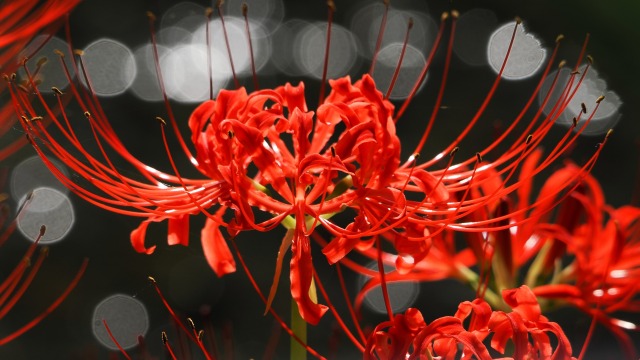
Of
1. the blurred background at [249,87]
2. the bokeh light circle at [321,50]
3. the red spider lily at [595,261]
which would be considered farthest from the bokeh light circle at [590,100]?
the red spider lily at [595,261]

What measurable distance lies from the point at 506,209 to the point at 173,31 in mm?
1911

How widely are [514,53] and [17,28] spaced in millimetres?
1708

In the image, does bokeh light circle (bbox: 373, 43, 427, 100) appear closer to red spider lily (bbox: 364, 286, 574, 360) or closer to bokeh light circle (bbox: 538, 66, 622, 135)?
bokeh light circle (bbox: 538, 66, 622, 135)

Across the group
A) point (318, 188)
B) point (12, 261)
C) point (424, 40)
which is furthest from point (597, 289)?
point (424, 40)

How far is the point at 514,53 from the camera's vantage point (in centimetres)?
232

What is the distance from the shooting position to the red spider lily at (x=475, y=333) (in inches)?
23.2

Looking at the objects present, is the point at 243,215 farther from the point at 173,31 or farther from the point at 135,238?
the point at 173,31

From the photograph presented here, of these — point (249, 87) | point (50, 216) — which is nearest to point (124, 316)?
point (50, 216)

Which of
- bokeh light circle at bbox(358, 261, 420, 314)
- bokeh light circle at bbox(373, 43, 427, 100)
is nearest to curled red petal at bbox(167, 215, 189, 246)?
bokeh light circle at bbox(358, 261, 420, 314)

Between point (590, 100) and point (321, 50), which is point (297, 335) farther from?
point (590, 100)

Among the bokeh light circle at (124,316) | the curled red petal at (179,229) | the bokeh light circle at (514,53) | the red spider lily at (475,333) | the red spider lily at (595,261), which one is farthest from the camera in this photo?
the bokeh light circle at (514,53)

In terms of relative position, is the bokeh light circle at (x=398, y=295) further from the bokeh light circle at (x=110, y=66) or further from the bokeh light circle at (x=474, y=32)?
the bokeh light circle at (x=110, y=66)

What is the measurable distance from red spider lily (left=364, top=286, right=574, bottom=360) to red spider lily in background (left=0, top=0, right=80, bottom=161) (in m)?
0.32

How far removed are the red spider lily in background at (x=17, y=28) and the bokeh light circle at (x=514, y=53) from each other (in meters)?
1.63
